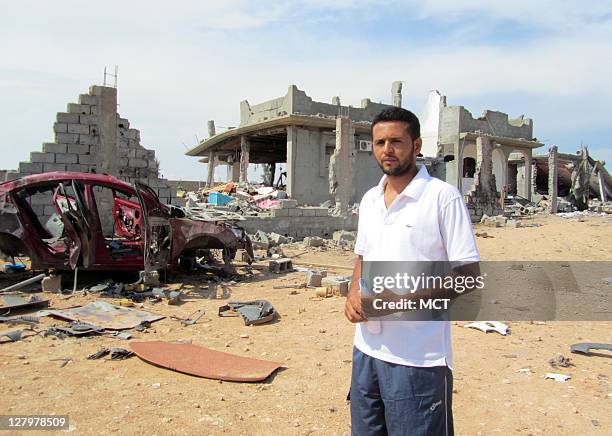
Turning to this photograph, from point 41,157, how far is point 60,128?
74cm

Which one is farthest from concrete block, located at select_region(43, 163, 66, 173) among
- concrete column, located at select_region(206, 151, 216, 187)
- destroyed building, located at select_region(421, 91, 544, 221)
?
destroyed building, located at select_region(421, 91, 544, 221)

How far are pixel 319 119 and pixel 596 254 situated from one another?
11.6m

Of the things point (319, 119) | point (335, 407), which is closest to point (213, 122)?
point (319, 119)

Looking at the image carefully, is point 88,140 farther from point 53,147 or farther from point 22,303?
point 22,303

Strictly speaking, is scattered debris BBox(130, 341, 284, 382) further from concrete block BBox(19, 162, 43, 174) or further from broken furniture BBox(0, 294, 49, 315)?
concrete block BBox(19, 162, 43, 174)

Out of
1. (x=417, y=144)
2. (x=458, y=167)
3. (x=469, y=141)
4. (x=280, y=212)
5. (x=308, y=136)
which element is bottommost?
(x=280, y=212)

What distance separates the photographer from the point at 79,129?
1009 cm

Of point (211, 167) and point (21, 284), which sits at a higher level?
point (211, 167)

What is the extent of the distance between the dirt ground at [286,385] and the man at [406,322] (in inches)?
50.8

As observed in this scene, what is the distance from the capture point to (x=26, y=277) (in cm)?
704

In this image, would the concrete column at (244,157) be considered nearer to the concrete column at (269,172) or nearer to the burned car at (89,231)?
the concrete column at (269,172)

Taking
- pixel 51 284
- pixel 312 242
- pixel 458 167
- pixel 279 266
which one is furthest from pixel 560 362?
pixel 458 167

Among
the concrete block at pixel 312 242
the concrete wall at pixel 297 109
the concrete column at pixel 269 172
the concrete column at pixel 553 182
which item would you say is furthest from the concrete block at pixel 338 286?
the concrete column at pixel 269 172

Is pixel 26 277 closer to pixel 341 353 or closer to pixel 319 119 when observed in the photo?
pixel 341 353
